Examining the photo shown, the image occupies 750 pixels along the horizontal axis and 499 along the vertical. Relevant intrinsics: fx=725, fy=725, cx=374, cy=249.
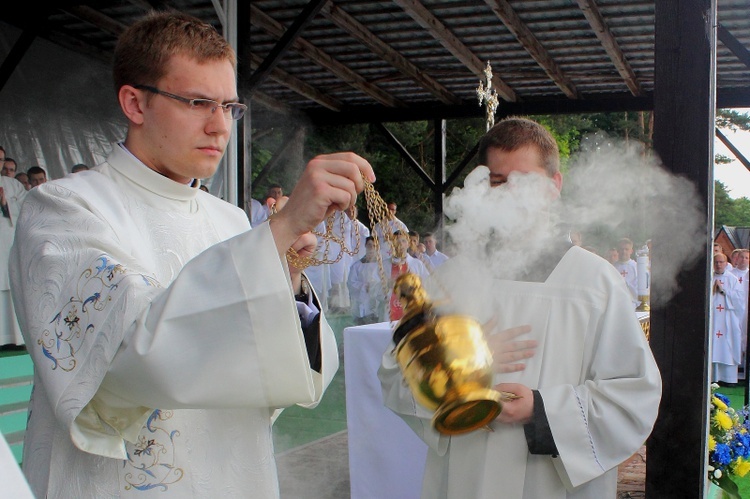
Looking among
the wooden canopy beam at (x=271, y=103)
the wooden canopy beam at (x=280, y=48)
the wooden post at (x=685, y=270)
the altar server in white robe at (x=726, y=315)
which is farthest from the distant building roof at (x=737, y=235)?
the wooden post at (x=685, y=270)

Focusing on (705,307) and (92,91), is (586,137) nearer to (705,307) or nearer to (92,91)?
(92,91)

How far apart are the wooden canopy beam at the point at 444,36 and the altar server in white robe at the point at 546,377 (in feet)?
19.5

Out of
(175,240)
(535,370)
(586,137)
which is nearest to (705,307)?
(535,370)

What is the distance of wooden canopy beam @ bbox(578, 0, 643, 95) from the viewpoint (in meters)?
7.66

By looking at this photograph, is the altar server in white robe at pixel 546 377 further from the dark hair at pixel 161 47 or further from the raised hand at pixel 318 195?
the dark hair at pixel 161 47

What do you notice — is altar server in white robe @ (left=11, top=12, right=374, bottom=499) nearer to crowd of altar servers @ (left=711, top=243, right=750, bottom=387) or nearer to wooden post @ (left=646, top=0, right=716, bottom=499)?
wooden post @ (left=646, top=0, right=716, bottom=499)

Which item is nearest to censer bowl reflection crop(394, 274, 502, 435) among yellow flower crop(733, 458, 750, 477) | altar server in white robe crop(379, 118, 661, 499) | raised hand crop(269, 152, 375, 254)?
altar server in white robe crop(379, 118, 661, 499)

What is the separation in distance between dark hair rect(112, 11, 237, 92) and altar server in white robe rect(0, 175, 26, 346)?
611cm

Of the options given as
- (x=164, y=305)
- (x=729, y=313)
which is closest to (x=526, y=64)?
(x=729, y=313)

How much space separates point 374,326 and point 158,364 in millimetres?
2857

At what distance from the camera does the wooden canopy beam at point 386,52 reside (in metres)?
8.23

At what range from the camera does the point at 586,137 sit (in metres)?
26.8

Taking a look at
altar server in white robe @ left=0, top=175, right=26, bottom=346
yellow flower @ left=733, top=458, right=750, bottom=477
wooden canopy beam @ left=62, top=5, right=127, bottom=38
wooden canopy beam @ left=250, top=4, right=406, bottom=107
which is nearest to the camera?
Result: yellow flower @ left=733, top=458, right=750, bottom=477

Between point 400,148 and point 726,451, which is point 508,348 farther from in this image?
point 400,148
